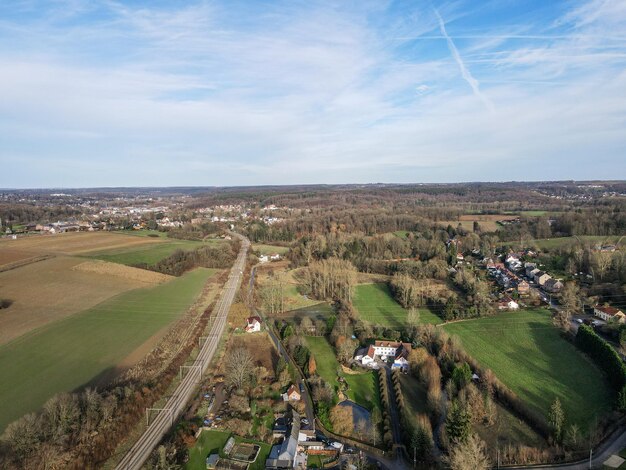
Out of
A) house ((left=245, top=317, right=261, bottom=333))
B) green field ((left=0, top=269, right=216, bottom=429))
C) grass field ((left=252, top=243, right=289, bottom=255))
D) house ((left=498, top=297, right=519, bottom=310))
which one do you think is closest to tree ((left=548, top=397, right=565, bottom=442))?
house ((left=498, top=297, right=519, bottom=310))

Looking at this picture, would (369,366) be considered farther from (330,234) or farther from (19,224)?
(19,224)

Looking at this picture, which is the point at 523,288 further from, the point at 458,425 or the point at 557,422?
the point at 458,425

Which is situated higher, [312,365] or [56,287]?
[56,287]

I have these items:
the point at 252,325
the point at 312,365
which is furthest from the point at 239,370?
the point at 252,325

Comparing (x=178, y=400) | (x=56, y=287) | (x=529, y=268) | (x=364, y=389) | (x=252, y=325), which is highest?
(x=56, y=287)

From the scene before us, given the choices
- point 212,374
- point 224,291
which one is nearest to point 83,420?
point 212,374

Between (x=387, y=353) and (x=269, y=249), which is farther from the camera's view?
(x=269, y=249)

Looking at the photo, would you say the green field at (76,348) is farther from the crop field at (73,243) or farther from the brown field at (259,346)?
the crop field at (73,243)
